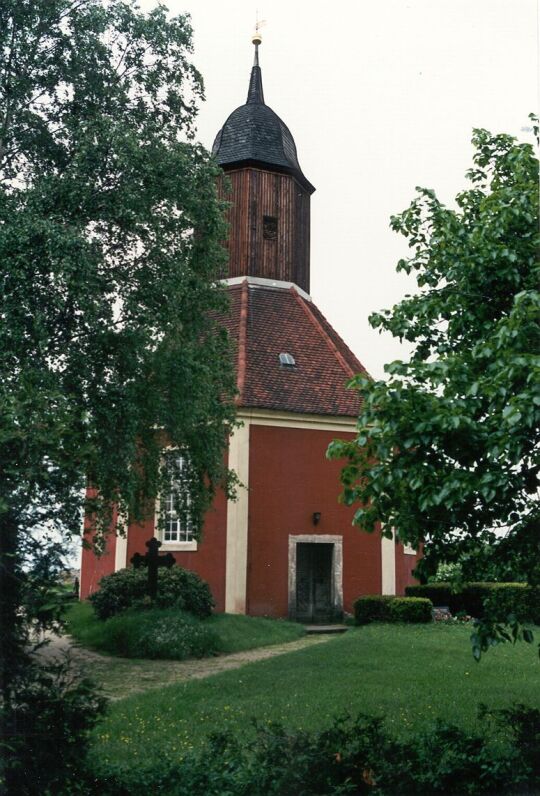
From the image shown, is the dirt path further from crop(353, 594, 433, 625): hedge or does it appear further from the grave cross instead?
crop(353, 594, 433, 625): hedge

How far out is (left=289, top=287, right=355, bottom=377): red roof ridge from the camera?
79.1 ft

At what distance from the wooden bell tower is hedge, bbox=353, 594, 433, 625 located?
1092 cm

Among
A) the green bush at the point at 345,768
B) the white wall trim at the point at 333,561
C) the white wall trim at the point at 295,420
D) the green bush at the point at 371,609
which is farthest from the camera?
the white wall trim at the point at 295,420

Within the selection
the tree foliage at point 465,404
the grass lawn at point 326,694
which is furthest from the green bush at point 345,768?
the tree foliage at point 465,404

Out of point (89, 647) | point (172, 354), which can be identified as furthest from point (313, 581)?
point (172, 354)

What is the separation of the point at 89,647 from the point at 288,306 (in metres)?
12.6

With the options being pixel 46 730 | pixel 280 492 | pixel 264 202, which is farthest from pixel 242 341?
pixel 46 730

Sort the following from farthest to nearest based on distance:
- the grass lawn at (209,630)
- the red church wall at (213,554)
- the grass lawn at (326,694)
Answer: the red church wall at (213,554), the grass lawn at (209,630), the grass lawn at (326,694)

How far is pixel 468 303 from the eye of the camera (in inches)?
346

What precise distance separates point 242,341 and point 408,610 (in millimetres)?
8969

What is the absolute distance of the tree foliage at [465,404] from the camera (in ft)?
21.5

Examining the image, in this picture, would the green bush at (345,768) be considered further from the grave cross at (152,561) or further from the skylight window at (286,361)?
the skylight window at (286,361)

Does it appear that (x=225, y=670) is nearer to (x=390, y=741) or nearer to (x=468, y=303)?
(x=390, y=741)

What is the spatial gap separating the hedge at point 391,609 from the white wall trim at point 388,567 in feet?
4.46
